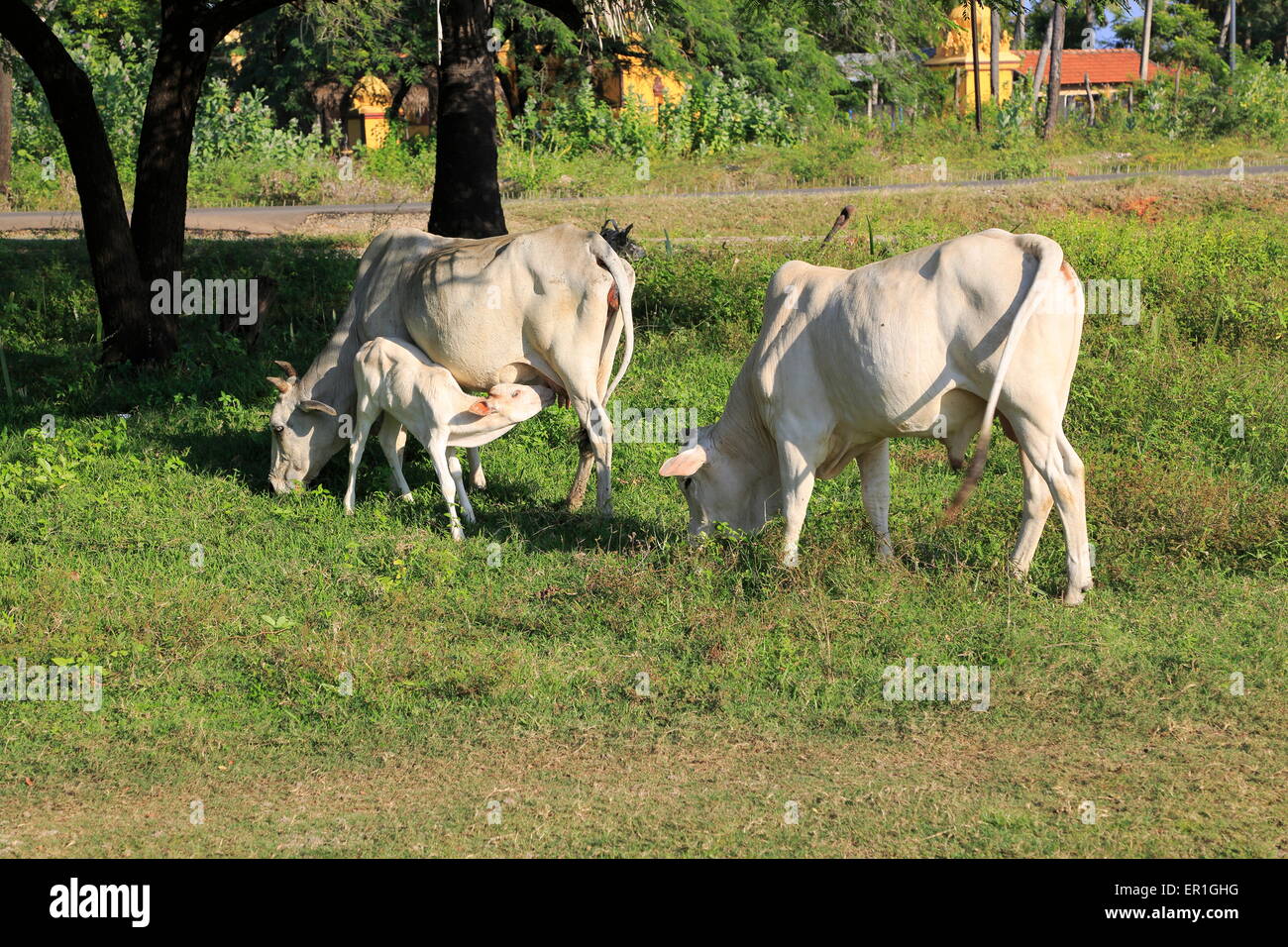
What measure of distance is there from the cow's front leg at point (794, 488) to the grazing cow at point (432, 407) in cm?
195

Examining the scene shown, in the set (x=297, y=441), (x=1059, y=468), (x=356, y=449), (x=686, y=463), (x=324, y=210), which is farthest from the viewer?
(x=324, y=210)

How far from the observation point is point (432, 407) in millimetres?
8680

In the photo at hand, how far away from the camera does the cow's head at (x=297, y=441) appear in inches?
374

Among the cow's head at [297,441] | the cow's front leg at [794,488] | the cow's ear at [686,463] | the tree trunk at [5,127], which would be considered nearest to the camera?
the cow's front leg at [794,488]

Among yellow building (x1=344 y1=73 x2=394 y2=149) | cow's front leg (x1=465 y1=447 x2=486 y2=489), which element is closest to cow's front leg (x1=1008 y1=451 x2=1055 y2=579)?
cow's front leg (x1=465 y1=447 x2=486 y2=489)

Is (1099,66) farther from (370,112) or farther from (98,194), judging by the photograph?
(98,194)

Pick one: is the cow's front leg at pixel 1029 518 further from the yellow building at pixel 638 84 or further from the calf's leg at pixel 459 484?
the yellow building at pixel 638 84

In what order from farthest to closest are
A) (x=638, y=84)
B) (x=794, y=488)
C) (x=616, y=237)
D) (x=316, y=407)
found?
(x=638, y=84)
(x=616, y=237)
(x=316, y=407)
(x=794, y=488)

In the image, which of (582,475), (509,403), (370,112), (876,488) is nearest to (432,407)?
(509,403)

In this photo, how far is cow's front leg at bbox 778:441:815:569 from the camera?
7.45m

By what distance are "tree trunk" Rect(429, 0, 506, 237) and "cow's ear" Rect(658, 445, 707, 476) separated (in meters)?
5.60

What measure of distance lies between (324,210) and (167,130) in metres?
7.54

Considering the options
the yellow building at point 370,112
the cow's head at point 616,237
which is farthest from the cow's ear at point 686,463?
the yellow building at point 370,112

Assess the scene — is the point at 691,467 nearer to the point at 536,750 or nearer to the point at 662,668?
the point at 662,668
